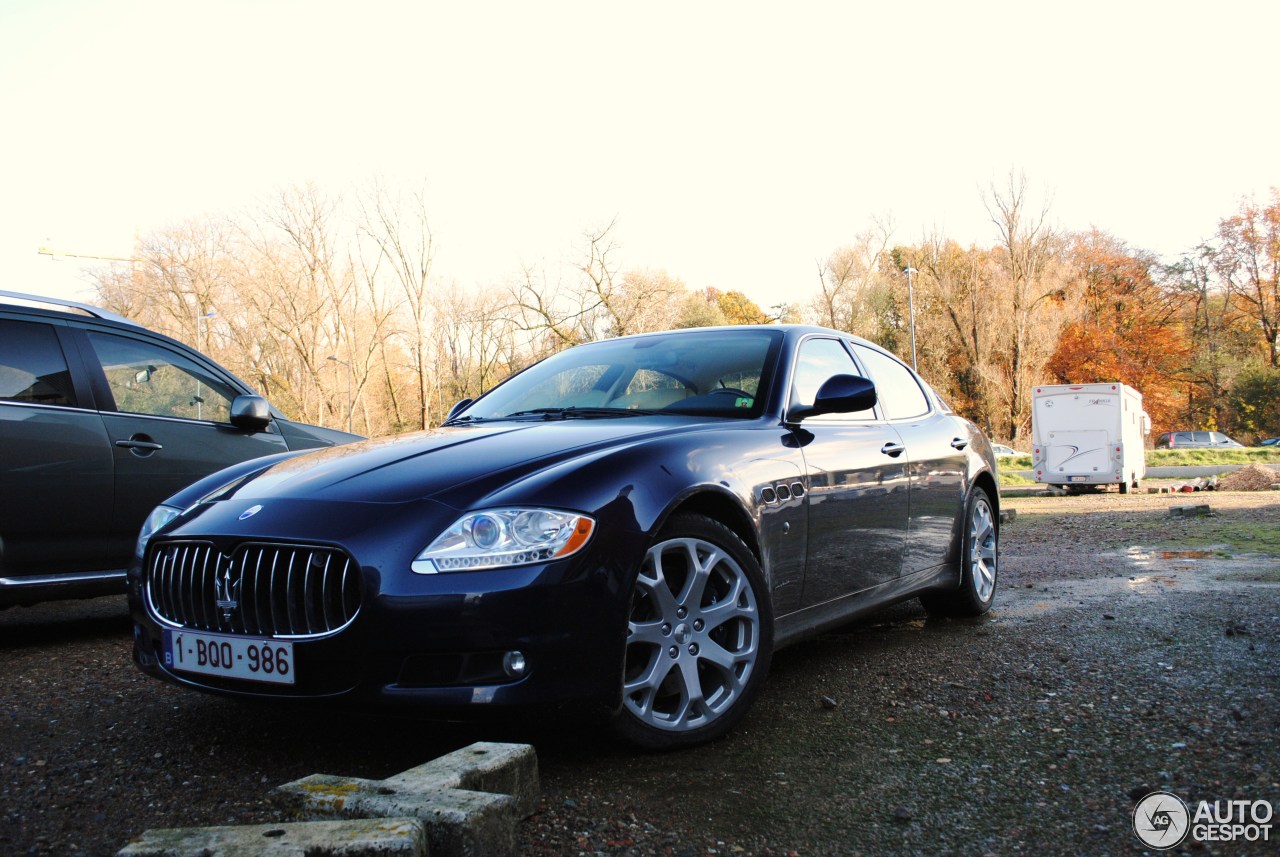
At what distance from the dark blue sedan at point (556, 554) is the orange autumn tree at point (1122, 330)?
53.2 meters

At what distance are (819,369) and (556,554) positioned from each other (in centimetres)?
215

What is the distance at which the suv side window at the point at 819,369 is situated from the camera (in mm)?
4379

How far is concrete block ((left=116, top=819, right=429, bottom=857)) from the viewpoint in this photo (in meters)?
2.09

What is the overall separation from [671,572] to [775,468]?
0.71 metres

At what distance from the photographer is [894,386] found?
545cm

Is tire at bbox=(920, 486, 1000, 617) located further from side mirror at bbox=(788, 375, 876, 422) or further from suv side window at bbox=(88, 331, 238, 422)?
suv side window at bbox=(88, 331, 238, 422)

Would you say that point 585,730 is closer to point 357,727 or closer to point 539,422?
point 357,727

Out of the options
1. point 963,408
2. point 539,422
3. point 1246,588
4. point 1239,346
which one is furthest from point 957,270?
point 539,422

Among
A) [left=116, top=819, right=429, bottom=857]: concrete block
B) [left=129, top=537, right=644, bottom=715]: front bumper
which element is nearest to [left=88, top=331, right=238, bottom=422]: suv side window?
[left=129, top=537, right=644, bottom=715]: front bumper

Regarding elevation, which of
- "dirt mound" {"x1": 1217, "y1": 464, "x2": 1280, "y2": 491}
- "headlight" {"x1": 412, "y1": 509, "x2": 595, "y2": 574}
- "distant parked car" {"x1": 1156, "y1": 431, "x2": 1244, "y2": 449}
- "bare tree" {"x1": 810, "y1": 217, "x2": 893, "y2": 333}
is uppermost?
"bare tree" {"x1": 810, "y1": 217, "x2": 893, "y2": 333}

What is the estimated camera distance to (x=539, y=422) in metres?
4.15

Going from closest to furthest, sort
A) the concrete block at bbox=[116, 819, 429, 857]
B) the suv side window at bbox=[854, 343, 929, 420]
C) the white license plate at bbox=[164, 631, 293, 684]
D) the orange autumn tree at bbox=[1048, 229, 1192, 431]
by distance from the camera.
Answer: the concrete block at bbox=[116, 819, 429, 857], the white license plate at bbox=[164, 631, 293, 684], the suv side window at bbox=[854, 343, 929, 420], the orange autumn tree at bbox=[1048, 229, 1192, 431]

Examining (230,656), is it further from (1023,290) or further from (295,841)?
(1023,290)

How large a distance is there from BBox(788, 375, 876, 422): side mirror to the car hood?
1.53ft
